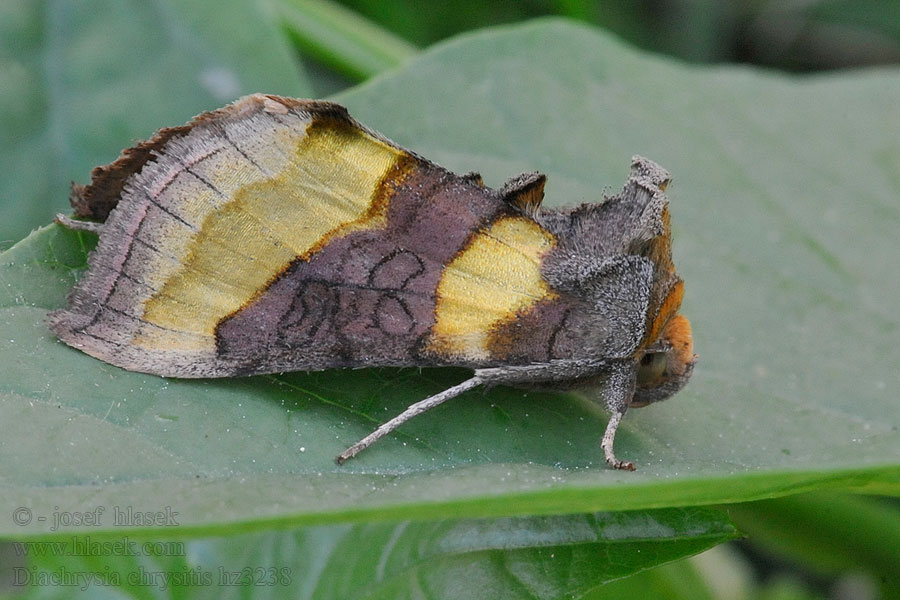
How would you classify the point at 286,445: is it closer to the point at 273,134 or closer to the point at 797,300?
the point at 273,134

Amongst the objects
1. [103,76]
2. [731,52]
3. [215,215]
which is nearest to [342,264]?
[215,215]

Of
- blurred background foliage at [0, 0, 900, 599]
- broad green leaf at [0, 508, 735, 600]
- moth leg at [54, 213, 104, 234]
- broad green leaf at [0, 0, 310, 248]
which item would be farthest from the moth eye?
broad green leaf at [0, 0, 310, 248]

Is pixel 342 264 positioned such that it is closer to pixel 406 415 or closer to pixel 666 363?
pixel 406 415

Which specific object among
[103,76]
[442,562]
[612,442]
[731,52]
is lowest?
[442,562]

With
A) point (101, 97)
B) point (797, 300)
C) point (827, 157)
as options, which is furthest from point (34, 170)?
point (827, 157)

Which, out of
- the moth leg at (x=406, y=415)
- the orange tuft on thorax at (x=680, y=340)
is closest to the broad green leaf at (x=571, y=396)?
the moth leg at (x=406, y=415)

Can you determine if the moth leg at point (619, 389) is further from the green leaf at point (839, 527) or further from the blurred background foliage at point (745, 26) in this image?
the blurred background foliage at point (745, 26)
